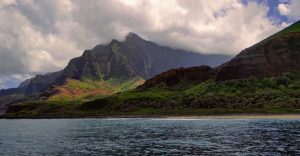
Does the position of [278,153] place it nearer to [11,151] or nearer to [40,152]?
[40,152]

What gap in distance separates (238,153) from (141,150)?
1696 centimetres

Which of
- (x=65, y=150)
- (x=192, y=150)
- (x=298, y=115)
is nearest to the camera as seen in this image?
(x=192, y=150)

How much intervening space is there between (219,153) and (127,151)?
16.0m

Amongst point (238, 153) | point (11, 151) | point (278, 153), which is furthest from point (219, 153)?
point (11, 151)

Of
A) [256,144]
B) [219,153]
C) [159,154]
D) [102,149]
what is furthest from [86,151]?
[256,144]

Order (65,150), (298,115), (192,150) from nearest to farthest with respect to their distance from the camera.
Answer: (192,150), (65,150), (298,115)

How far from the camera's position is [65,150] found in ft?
228

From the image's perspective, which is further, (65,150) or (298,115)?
(298,115)

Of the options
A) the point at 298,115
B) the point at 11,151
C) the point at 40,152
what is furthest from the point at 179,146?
the point at 298,115

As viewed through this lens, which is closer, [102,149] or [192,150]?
[192,150]

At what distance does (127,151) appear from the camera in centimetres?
6581

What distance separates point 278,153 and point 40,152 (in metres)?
40.5

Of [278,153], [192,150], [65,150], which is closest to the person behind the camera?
[278,153]

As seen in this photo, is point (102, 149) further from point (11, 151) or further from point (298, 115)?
point (298, 115)
